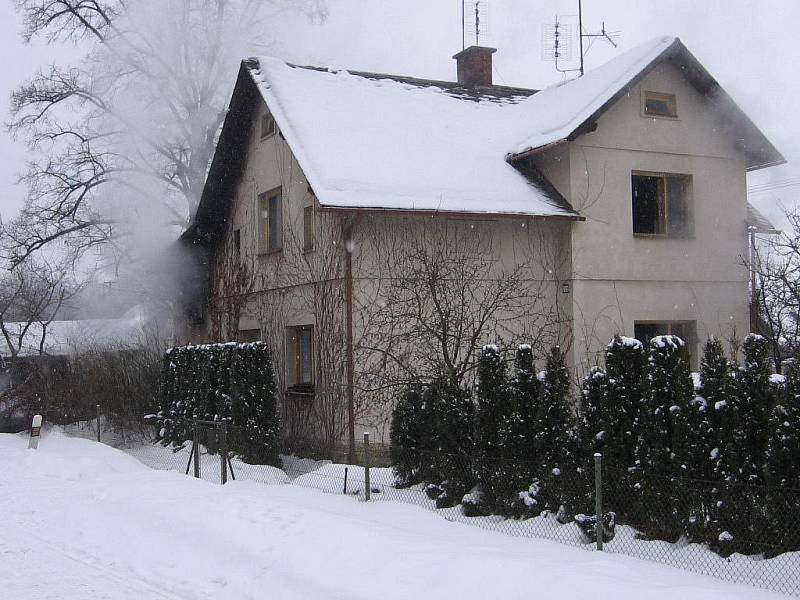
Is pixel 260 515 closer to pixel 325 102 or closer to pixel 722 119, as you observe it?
pixel 325 102

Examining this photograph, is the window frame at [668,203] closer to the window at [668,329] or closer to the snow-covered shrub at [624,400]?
the window at [668,329]

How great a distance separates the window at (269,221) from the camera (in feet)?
56.4

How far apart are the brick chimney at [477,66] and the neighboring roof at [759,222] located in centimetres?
635

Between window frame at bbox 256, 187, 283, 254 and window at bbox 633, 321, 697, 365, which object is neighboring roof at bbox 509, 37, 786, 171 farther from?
window frame at bbox 256, 187, 283, 254

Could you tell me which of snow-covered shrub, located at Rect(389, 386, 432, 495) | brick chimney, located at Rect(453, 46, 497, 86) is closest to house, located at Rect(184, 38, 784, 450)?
snow-covered shrub, located at Rect(389, 386, 432, 495)

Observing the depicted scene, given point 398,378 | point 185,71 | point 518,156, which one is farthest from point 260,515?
point 185,71

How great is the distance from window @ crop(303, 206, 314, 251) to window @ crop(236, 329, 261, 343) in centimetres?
275

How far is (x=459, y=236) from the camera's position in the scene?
14594mm

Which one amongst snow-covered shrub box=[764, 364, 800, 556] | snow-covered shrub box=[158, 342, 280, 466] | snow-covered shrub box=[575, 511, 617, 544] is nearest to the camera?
snow-covered shrub box=[764, 364, 800, 556]

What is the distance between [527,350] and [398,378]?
4821 mm

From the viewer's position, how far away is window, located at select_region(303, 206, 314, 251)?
15289 mm

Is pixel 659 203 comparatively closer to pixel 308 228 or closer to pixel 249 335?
pixel 308 228

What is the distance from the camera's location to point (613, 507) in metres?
8.05

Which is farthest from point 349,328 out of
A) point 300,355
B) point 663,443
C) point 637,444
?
point 663,443
